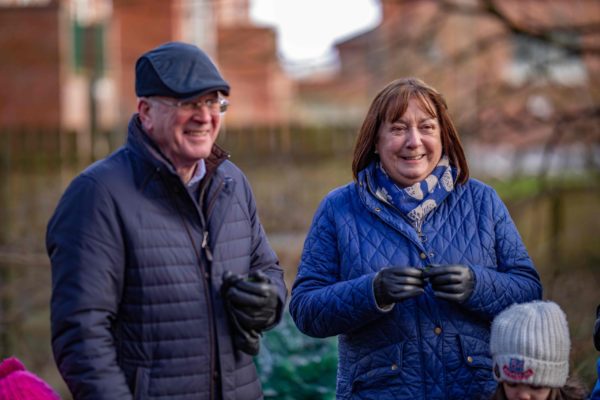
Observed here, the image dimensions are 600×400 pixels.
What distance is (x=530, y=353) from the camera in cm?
324

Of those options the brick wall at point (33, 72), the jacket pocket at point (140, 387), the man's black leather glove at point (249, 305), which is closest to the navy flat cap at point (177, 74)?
the man's black leather glove at point (249, 305)

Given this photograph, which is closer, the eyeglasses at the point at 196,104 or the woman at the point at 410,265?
the eyeglasses at the point at 196,104

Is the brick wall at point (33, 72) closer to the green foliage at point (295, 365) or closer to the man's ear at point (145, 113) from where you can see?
the green foliage at point (295, 365)

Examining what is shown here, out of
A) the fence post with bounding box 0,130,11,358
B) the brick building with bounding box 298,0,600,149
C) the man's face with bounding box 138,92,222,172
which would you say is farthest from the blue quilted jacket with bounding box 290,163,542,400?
the brick building with bounding box 298,0,600,149

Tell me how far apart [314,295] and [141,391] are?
696 mm

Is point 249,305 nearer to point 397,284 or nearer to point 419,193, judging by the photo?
point 397,284

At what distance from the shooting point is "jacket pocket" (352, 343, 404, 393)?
3.41 meters

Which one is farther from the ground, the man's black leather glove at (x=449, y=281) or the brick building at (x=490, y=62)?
the brick building at (x=490, y=62)

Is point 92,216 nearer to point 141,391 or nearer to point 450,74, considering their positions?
point 141,391

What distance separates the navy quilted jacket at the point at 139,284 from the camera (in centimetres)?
308

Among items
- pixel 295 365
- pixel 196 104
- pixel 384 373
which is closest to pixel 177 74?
pixel 196 104

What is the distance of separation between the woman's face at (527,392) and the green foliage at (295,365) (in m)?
1.99

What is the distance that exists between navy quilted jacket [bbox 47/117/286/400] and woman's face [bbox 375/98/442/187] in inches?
25.9

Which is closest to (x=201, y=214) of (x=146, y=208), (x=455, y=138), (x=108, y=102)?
(x=146, y=208)
